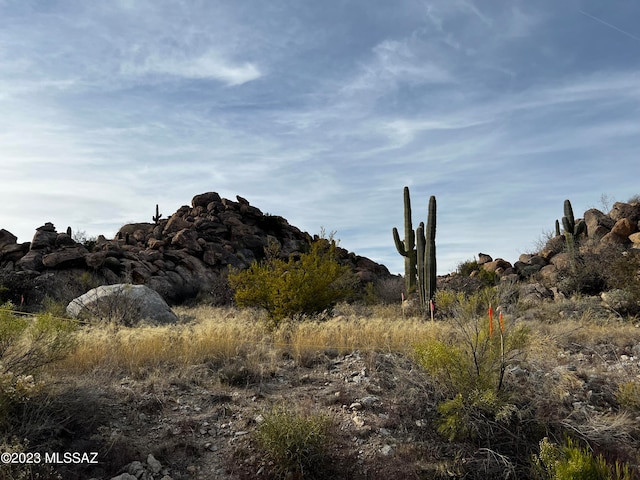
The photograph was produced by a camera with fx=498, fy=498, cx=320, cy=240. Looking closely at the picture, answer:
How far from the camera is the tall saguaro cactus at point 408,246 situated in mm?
20094

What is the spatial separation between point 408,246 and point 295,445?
16274mm

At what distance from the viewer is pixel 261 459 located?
4.55 m

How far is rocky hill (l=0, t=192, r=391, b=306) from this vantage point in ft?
68.7

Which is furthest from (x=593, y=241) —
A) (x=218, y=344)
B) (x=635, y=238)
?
(x=218, y=344)

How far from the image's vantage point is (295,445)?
4.43m

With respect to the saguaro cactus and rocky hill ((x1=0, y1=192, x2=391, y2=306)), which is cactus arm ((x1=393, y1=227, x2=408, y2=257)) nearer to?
rocky hill ((x1=0, y1=192, x2=391, y2=306))

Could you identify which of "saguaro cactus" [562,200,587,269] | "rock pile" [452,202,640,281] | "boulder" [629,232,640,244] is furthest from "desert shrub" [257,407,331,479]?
"boulder" [629,232,640,244]

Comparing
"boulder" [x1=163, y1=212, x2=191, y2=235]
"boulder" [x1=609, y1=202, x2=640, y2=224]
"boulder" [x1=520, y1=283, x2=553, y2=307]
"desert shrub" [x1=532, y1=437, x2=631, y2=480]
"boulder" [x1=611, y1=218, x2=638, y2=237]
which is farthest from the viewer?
"boulder" [x1=163, y1=212, x2=191, y2=235]

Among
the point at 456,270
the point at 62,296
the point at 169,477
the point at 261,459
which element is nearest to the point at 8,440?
the point at 169,477

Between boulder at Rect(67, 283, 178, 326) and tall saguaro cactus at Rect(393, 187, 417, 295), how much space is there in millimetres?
9887

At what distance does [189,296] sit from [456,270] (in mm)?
16744

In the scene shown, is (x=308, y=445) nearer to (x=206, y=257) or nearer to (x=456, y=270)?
(x=206, y=257)

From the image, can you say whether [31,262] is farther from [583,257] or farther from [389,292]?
[583,257]

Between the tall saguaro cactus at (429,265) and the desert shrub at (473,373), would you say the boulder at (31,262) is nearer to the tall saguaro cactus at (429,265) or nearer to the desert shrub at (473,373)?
the tall saguaro cactus at (429,265)
